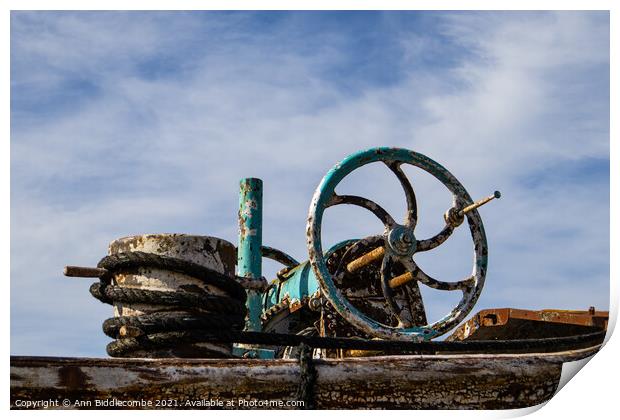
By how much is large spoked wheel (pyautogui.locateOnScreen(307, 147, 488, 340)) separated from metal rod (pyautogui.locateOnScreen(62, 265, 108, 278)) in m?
1.10

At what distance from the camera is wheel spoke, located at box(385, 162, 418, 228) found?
5020 mm

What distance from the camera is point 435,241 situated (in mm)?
5102

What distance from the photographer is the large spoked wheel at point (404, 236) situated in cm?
466

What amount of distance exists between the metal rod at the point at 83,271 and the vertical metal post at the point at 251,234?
75.3 inches

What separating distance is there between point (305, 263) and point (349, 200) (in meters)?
1.01

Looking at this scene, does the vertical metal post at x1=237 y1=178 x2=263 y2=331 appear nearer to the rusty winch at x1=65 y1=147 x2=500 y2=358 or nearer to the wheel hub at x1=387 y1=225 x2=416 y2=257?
the rusty winch at x1=65 y1=147 x2=500 y2=358

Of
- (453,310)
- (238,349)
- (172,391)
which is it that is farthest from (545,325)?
(172,391)

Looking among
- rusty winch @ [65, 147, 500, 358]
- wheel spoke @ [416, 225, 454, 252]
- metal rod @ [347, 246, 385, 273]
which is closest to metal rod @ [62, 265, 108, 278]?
rusty winch @ [65, 147, 500, 358]

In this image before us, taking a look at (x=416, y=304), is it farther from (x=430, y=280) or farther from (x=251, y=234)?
(x=251, y=234)

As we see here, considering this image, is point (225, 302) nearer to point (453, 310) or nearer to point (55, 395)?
point (55, 395)

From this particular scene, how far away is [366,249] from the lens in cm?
526

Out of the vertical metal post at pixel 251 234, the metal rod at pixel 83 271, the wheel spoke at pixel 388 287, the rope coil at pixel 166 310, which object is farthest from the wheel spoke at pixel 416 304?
the metal rod at pixel 83 271

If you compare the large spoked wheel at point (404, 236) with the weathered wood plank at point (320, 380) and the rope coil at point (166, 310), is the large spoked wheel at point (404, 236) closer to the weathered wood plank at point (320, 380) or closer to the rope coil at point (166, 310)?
the rope coil at point (166, 310)

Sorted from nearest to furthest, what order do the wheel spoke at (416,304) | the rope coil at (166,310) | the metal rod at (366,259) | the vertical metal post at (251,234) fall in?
1. the rope coil at (166,310)
2. the metal rod at (366,259)
3. the wheel spoke at (416,304)
4. the vertical metal post at (251,234)
